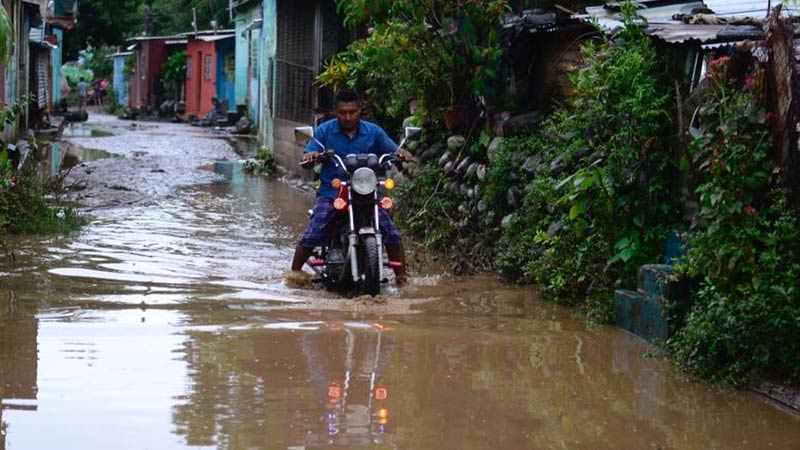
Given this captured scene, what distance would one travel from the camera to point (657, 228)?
7.59m

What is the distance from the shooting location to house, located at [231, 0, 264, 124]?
3048 centimetres

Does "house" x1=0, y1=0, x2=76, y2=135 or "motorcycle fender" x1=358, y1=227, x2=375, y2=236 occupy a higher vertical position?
"house" x1=0, y1=0, x2=76, y2=135

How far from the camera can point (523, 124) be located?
34.3 feet

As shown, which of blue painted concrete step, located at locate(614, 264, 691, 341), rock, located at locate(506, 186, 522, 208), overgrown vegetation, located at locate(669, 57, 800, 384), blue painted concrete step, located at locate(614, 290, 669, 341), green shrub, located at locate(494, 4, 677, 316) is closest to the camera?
overgrown vegetation, located at locate(669, 57, 800, 384)

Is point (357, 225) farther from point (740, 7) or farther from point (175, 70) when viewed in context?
point (175, 70)

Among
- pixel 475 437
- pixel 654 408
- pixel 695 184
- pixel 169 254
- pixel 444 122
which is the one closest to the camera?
pixel 475 437

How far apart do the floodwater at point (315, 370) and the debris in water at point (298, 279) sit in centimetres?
18

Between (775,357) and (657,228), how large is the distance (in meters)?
1.87

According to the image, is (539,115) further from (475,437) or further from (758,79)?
(475,437)

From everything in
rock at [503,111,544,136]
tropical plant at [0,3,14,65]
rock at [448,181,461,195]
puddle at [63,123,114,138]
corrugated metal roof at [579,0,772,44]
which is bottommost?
puddle at [63,123,114,138]

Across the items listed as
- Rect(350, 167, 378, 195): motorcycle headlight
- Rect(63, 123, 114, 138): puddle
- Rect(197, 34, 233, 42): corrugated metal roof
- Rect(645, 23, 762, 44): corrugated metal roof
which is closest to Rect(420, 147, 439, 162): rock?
Rect(350, 167, 378, 195): motorcycle headlight

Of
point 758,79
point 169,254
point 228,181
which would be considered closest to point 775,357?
point 758,79

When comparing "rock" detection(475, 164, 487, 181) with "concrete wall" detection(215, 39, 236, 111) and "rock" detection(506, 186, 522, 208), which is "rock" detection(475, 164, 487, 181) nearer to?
"rock" detection(506, 186, 522, 208)

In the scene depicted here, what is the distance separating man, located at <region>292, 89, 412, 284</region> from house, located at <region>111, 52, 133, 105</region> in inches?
1835
